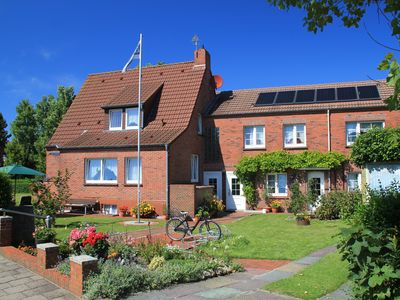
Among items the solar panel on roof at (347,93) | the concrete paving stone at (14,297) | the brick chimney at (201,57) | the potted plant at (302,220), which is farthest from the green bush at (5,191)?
the solar panel on roof at (347,93)

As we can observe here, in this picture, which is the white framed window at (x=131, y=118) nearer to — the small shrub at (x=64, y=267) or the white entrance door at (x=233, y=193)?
the white entrance door at (x=233, y=193)

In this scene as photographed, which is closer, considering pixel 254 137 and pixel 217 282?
pixel 217 282

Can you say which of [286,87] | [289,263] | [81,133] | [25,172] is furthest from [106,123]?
[289,263]

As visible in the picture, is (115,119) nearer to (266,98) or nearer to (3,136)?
(266,98)

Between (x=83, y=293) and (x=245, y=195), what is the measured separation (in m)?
19.0

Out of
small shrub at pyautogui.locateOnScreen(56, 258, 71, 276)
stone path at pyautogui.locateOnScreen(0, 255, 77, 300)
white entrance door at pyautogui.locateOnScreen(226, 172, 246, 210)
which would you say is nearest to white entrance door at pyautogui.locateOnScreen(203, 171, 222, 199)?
white entrance door at pyautogui.locateOnScreen(226, 172, 246, 210)

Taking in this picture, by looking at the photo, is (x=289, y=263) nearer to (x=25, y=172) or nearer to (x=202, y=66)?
(x=25, y=172)

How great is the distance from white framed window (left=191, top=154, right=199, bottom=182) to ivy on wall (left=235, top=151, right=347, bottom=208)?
264 centimetres

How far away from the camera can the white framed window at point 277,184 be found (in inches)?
979

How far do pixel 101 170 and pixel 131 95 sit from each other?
5427mm

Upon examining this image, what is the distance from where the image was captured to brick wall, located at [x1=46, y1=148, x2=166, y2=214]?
22.4 meters

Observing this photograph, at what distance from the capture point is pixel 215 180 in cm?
2669

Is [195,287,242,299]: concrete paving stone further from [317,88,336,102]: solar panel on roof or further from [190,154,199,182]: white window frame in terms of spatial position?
[317,88,336,102]: solar panel on roof

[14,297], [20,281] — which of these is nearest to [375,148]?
[20,281]
